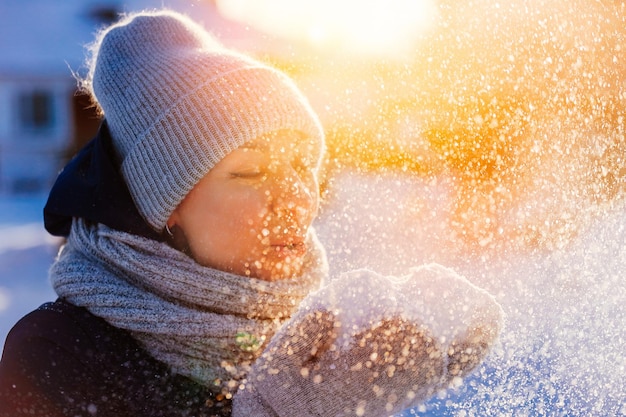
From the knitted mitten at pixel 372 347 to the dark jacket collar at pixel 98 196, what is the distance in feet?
1.73

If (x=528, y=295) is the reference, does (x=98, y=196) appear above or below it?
above

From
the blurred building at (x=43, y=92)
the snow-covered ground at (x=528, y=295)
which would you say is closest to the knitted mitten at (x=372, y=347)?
the snow-covered ground at (x=528, y=295)

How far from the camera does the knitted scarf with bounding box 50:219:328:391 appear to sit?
150 cm

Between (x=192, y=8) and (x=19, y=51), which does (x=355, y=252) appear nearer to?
(x=192, y=8)

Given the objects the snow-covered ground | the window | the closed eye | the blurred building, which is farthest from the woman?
the window

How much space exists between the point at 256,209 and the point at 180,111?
0.96 feet

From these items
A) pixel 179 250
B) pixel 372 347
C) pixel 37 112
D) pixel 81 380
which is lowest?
pixel 37 112

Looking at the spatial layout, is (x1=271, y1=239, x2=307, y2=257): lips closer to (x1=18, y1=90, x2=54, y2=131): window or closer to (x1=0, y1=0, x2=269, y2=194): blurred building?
(x1=0, y1=0, x2=269, y2=194): blurred building

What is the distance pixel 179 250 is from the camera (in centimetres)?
164

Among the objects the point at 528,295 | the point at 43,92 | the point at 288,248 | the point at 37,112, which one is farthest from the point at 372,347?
the point at 43,92

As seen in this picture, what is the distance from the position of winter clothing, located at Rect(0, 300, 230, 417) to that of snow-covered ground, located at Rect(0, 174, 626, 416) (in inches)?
22.3

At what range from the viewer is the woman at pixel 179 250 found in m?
1.43

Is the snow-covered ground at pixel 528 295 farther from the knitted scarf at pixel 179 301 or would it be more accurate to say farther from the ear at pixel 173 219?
the ear at pixel 173 219

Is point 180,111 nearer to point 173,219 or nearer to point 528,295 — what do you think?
point 173,219
